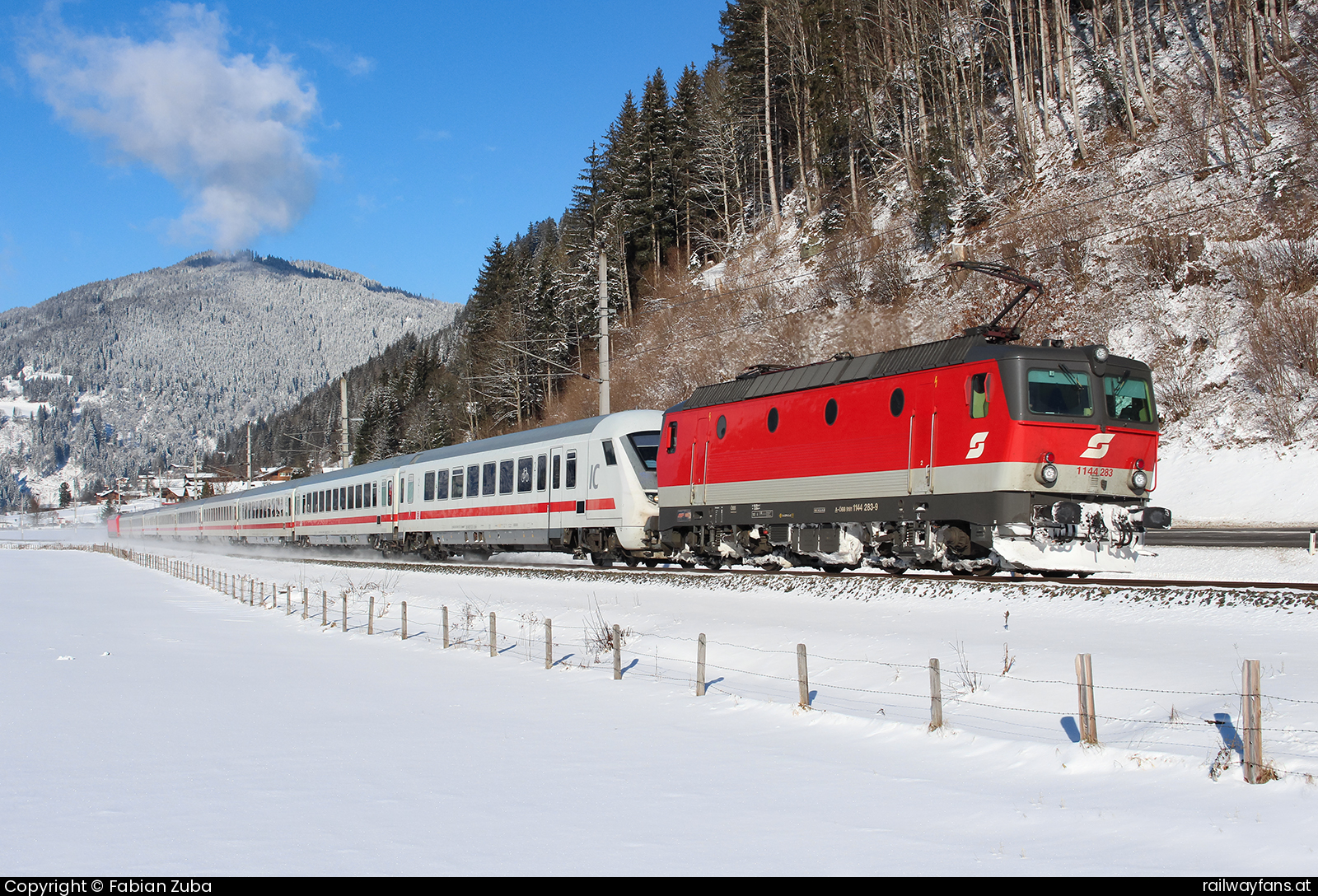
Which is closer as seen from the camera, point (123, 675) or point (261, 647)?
point (123, 675)

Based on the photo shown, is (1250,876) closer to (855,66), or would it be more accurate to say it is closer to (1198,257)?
(1198,257)

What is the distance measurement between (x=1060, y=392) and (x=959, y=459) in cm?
179

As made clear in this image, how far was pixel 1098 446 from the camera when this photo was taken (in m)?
15.0

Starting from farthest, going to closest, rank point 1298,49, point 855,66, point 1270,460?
point 855,66 → point 1298,49 → point 1270,460

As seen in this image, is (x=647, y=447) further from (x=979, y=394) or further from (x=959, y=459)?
(x=979, y=394)

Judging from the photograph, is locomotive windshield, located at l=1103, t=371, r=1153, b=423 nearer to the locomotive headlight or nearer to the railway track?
the locomotive headlight

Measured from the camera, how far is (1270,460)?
84.0 feet

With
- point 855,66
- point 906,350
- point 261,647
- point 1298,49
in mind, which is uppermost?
point 855,66

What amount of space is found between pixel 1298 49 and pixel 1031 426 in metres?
32.9

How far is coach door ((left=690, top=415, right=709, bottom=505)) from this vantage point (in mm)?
20828

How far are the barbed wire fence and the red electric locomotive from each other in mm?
3356

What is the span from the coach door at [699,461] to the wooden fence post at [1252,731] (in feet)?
45.6
